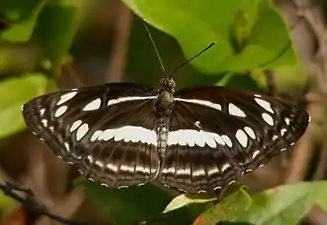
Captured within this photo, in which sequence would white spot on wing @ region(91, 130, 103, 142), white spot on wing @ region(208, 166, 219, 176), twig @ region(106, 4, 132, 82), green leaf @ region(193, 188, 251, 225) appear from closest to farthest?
green leaf @ region(193, 188, 251, 225) → white spot on wing @ region(208, 166, 219, 176) → white spot on wing @ region(91, 130, 103, 142) → twig @ region(106, 4, 132, 82)

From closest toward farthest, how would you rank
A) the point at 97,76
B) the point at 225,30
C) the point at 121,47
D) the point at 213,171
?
the point at 213,171 < the point at 225,30 < the point at 121,47 < the point at 97,76

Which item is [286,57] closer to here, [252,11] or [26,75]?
[252,11]

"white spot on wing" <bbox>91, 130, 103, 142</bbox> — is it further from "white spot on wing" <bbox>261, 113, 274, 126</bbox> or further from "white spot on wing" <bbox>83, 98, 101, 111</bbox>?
"white spot on wing" <bbox>261, 113, 274, 126</bbox>

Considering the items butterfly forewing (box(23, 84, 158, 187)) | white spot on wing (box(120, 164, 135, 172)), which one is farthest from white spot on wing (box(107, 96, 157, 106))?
white spot on wing (box(120, 164, 135, 172))

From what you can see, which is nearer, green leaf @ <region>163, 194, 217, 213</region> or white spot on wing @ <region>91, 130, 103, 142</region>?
green leaf @ <region>163, 194, 217, 213</region>

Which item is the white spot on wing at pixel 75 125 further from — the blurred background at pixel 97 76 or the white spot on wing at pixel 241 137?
the white spot on wing at pixel 241 137

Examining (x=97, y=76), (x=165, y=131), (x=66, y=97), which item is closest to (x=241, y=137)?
(x=165, y=131)

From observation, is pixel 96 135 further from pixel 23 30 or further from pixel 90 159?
pixel 23 30
